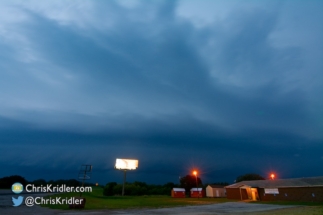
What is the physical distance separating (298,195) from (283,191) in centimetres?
324

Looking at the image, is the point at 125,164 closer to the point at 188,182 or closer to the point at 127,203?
the point at 127,203

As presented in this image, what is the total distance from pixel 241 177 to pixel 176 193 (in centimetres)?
4906

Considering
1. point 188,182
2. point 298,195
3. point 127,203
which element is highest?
point 188,182

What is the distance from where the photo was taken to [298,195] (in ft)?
167

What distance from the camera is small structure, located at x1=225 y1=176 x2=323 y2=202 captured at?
48.9m

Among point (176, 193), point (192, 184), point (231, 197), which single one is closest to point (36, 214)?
point (231, 197)

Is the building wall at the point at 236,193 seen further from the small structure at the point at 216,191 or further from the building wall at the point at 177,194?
the building wall at the point at 177,194

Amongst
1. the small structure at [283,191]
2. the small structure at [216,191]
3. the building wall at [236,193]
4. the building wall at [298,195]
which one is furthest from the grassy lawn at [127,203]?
the small structure at [216,191]

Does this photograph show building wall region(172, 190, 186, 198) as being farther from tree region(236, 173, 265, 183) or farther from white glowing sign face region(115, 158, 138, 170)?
tree region(236, 173, 265, 183)

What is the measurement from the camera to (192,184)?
3976 inches

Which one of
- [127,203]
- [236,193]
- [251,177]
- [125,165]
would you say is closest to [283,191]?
[236,193]

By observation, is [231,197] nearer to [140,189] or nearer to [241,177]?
[140,189]

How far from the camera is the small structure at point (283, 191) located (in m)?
48.9

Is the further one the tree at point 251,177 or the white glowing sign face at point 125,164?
the tree at point 251,177
